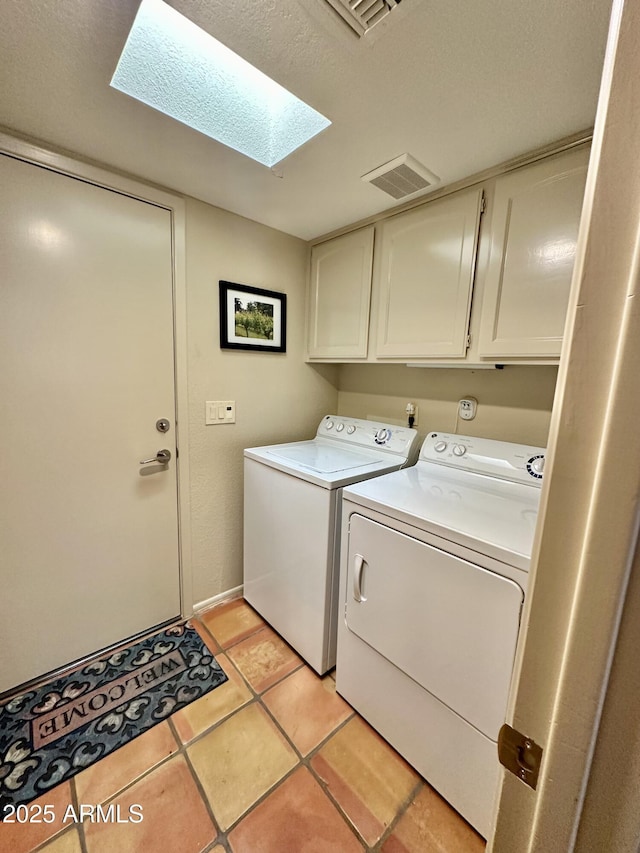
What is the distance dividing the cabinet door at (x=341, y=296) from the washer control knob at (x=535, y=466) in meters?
0.99

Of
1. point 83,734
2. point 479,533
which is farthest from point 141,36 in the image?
point 83,734

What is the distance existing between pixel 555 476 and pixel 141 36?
1.60 metres

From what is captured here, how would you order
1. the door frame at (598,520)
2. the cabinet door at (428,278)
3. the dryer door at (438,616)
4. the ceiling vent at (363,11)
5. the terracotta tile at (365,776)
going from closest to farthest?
the door frame at (598,520) < the ceiling vent at (363,11) < the dryer door at (438,616) < the terracotta tile at (365,776) < the cabinet door at (428,278)

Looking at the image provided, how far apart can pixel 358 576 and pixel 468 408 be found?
1.04m

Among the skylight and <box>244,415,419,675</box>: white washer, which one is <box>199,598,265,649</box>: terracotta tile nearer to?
<box>244,415,419,675</box>: white washer

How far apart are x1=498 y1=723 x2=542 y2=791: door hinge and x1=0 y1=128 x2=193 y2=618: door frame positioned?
1750mm

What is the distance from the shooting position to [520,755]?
1.34 feet

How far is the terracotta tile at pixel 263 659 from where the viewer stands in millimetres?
1632

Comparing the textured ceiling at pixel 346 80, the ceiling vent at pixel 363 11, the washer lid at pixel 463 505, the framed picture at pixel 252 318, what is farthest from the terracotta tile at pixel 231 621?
the ceiling vent at pixel 363 11

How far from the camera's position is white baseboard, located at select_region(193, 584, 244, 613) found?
2.04 m

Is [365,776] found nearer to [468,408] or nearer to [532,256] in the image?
[468,408]

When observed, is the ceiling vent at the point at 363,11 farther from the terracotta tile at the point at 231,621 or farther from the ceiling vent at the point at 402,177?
the terracotta tile at the point at 231,621

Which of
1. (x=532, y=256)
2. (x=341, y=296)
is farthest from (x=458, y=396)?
(x=341, y=296)

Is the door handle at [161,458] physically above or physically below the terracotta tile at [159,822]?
above
